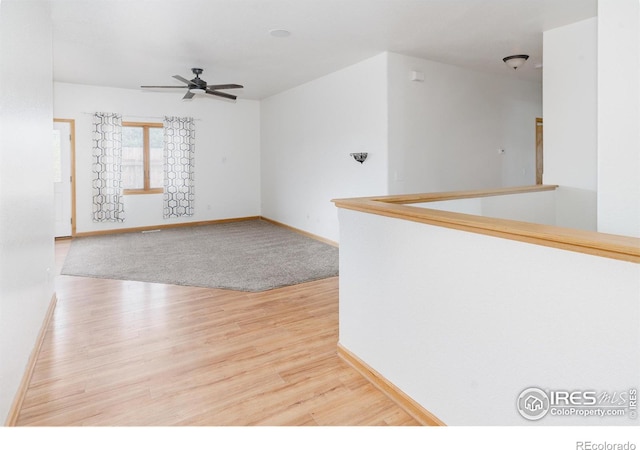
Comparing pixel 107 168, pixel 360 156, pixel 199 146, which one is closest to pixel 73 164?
pixel 107 168

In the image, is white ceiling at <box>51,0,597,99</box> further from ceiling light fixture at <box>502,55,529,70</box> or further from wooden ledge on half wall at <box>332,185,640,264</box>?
wooden ledge on half wall at <box>332,185,640,264</box>

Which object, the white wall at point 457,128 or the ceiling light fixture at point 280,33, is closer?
the ceiling light fixture at point 280,33

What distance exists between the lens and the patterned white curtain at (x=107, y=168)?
6.97 m

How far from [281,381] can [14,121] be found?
207cm

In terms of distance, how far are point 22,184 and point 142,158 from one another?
18.3 ft

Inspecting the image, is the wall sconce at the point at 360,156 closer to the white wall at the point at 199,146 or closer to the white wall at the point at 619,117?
the white wall at the point at 619,117

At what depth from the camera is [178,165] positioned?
25.3 ft

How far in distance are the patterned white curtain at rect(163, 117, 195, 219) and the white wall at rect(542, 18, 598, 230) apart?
6139 mm

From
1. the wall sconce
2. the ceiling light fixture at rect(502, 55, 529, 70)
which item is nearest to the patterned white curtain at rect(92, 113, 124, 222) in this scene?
the wall sconce

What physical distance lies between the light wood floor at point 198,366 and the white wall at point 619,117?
1673mm

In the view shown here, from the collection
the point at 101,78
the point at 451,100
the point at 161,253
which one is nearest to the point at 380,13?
the point at 451,100

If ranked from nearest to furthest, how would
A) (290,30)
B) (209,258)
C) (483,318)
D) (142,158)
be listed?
(483,318), (290,30), (209,258), (142,158)

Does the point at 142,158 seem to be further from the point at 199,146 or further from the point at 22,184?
the point at 22,184

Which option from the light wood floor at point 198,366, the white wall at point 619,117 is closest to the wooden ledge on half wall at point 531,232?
the light wood floor at point 198,366
